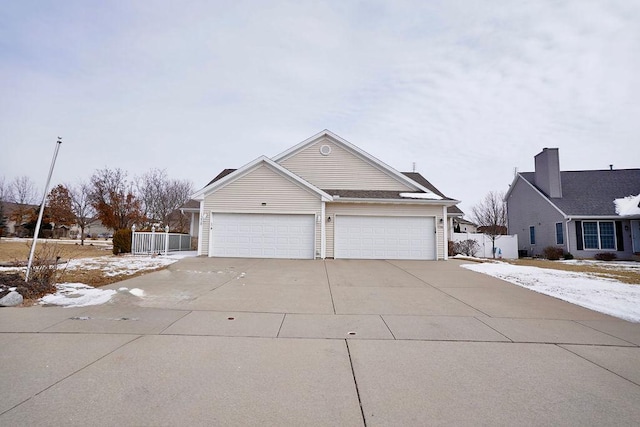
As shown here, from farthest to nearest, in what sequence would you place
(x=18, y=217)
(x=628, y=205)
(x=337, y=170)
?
(x=18, y=217)
(x=628, y=205)
(x=337, y=170)

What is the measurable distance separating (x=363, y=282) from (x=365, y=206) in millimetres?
7193

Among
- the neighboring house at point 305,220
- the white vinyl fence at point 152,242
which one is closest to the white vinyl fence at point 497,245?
the neighboring house at point 305,220

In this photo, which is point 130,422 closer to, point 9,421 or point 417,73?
point 9,421

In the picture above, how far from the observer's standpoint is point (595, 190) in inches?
875

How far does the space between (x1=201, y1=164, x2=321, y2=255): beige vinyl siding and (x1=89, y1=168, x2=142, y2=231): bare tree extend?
14.3 meters

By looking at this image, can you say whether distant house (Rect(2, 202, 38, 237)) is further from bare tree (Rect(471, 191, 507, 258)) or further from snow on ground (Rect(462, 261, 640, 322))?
bare tree (Rect(471, 191, 507, 258))

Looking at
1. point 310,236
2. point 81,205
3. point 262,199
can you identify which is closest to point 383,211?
point 310,236

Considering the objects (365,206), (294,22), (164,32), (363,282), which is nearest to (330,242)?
(365,206)

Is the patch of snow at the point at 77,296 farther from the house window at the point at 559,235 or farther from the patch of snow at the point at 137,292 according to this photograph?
the house window at the point at 559,235

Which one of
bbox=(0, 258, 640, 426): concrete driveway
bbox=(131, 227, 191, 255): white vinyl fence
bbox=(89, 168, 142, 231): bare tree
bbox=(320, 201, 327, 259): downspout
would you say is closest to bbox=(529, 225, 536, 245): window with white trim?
bbox=(320, 201, 327, 259): downspout

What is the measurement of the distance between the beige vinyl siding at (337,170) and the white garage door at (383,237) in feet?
7.81

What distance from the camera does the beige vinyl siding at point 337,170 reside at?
17855 millimetres

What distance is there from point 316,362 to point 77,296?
19.5ft

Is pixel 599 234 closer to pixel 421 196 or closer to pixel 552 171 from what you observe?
pixel 552 171
